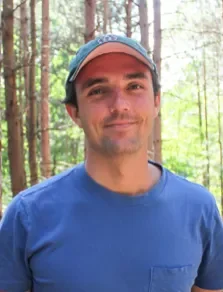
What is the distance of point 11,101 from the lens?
5332 millimetres

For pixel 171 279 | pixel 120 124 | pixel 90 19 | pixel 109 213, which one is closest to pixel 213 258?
pixel 171 279

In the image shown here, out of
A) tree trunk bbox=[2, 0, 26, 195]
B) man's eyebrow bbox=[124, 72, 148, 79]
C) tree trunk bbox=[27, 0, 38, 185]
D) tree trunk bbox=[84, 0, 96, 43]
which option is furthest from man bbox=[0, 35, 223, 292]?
tree trunk bbox=[27, 0, 38, 185]

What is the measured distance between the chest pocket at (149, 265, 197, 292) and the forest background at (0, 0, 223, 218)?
401cm

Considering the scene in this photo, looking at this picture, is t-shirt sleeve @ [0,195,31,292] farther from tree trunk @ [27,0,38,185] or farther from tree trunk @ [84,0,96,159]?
tree trunk @ [27,0,38,185]

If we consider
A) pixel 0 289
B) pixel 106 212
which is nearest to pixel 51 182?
pixel 106 212

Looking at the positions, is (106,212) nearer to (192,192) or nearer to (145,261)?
(145,261)

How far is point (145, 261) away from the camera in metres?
1.40

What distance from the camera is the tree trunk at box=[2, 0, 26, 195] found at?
16.6ft

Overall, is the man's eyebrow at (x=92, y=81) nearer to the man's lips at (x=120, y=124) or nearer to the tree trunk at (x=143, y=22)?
the man's lips at (x=120, y=124)

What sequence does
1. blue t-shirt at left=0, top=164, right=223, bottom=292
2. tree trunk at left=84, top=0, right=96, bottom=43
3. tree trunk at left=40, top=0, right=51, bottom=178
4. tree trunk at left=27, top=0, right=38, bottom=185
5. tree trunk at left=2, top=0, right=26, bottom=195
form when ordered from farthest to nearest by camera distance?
1. tree trunk at left=40, top=0, right=51, bottom=178
2. tree trunk at left=27, top=0, right=38, bottom=185
3. tree trunk at left=84, top=0, right=96, bottom=43
4. tree trunk at left=2, top=0, right=26, bottom=195
5. blue t-shirt at left=0, top=164, right=223, bottom=292

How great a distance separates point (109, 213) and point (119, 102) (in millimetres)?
331

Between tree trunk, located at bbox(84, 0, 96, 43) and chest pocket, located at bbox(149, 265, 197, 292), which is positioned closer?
chest pocket, located at bbox(149, 265, 197, 292)

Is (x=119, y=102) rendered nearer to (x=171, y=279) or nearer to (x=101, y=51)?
(x=101, y=51)

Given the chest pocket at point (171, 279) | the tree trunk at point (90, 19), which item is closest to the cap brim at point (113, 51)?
the chest pocket at point (171, 279)
